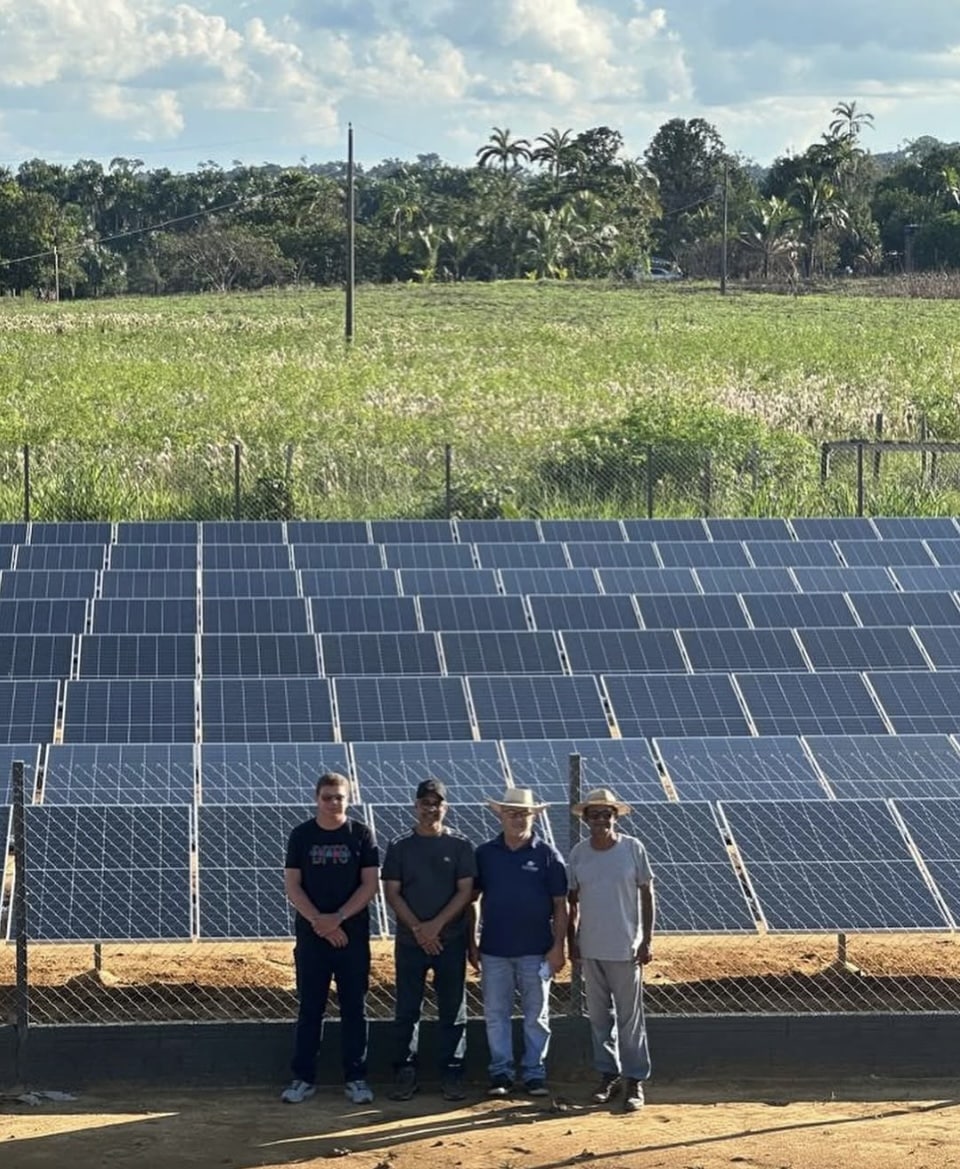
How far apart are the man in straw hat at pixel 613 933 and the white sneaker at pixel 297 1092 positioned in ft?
4.97

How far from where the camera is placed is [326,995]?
32.6ft

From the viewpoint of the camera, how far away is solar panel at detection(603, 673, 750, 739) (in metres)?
15.0

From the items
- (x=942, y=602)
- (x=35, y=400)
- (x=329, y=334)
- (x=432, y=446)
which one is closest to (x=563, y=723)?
(x=942, y=602)

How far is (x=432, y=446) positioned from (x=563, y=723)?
17.2 meters

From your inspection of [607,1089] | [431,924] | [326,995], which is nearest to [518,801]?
[431,924]

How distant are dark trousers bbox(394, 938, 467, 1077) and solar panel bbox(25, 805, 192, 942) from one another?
4.16ft

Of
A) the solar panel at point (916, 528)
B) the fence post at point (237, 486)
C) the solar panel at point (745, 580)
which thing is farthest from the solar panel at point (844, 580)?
the fence post at point (237, 486)

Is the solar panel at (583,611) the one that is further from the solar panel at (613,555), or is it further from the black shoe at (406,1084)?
the black shoe at (406,1084)

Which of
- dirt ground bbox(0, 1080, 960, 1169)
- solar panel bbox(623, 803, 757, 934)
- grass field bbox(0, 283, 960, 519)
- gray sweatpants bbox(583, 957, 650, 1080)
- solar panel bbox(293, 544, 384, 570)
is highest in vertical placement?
grass field bbox(0, 283, 960, 519)

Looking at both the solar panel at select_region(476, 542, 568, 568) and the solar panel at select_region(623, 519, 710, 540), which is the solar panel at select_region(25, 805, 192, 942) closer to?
the solar panel at select_region(476, 542, 568, 568)

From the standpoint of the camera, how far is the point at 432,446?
3184 cm

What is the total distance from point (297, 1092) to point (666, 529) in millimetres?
12867

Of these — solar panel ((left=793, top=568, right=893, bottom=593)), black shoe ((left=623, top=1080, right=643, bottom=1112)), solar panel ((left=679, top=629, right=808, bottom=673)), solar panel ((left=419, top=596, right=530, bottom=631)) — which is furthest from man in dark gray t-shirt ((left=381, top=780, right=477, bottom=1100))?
solar panel ((left=793, top=568, right=893, bottom=593))

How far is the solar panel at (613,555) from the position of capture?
20.3m
